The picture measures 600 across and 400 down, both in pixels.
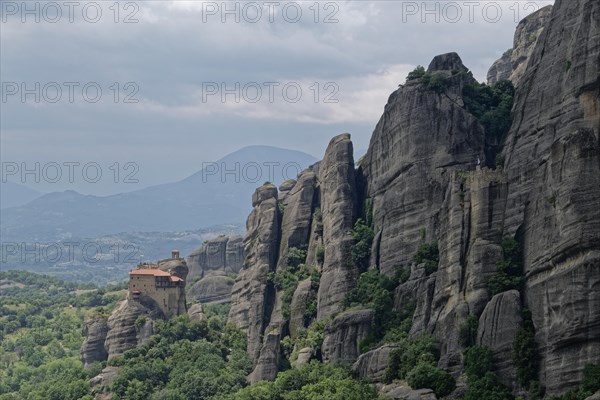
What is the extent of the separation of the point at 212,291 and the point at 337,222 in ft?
151

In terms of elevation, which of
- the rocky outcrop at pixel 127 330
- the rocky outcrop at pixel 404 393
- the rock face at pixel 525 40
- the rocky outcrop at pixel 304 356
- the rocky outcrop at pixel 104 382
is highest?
the rock face at pixel 525 40

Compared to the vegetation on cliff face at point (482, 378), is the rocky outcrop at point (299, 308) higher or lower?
higher

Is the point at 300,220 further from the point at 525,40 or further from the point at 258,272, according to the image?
the point at 525,40

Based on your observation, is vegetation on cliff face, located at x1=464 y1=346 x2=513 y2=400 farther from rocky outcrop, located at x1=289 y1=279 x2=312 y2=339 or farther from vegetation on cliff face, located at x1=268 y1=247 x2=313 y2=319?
vegetation on cliff face, located at x1=268 y1=247 x2=313 y2=319

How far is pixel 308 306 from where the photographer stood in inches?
3748

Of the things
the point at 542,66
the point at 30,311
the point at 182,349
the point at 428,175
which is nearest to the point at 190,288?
the point at 30,311

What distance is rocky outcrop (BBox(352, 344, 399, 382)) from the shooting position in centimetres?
7556

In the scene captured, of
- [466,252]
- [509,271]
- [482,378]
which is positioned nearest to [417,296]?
[466,252]

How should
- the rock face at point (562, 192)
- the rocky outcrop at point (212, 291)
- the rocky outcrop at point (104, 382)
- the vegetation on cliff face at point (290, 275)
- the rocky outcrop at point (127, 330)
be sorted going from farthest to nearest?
the rocky outcrop at point (212, 291), the rocky outcrop at point (127, 330), the vegetation on cliff face at point (290, 275), the rocky outcrop at point (104, 382), the rock face at point (562, 192)

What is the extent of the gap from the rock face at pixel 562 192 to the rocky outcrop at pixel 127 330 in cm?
4061

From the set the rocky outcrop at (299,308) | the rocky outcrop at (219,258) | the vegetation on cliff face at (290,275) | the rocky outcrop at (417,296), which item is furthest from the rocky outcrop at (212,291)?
the rocky outcrop at (417,296)

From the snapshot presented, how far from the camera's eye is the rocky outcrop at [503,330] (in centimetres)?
6456

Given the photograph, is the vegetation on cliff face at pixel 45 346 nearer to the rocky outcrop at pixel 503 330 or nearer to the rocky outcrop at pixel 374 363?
the rocky outcrop at pixel 374 363

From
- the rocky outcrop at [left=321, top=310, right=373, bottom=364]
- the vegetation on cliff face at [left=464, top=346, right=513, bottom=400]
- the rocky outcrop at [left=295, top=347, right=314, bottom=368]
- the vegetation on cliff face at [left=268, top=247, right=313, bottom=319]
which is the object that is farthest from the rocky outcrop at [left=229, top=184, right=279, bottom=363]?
the vegetation on cliff face at [left=464, top=346, right=513, bottom=400]
